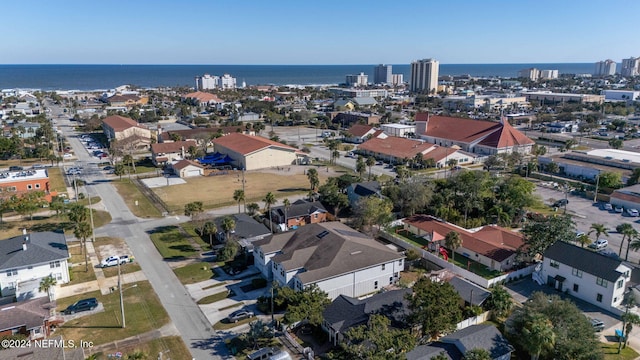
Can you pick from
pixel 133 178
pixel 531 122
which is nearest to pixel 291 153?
pixel 133 178

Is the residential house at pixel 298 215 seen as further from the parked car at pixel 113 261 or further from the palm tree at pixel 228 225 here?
the parked car at pixel 113 261

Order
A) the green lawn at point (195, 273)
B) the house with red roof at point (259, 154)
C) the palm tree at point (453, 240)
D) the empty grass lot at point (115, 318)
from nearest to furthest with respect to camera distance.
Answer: the empty grass lot at point (115, 318)
the green lawn at point (195, 273)
the palm tree at point (453, 240)
the house with red roof at point (259, 154)

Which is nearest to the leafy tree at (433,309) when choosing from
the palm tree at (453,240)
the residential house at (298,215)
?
the palm tree at (453,240)

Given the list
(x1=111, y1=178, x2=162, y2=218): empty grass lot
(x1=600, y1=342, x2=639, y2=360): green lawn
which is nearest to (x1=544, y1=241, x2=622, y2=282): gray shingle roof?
(x1=600, y1=342, x2=639, y2=360): green lawn

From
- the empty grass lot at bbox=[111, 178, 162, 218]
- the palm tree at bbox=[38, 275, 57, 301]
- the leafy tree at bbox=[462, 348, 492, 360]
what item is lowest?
the empty grass lot at bbox=[111, 178, 162, 218]

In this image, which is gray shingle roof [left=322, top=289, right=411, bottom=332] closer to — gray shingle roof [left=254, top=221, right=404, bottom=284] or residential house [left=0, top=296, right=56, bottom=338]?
gray shingle roof [left=254, top=221, right=404, bottom=284]

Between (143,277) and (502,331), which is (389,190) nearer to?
(502,331)

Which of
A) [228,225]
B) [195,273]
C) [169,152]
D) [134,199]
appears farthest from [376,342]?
[169,152]
